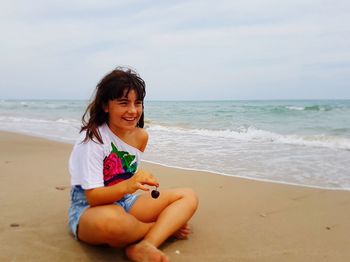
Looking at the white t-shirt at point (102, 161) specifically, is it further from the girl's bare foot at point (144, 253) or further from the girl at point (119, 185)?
the girl's bare foot at point (144, 253)

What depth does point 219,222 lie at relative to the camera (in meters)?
2.96

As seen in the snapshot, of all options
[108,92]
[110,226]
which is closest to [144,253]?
[110,226]

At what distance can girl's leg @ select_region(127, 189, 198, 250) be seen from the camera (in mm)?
2430

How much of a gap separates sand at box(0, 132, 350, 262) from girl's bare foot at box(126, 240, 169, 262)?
112 mm

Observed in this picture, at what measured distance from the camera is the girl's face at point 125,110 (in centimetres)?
241

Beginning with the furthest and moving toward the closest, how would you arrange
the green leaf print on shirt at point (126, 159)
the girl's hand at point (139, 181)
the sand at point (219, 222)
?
the green leaf print on shirt at point (126, 159) < the sand at point (219, 222) < the girl's hand at point (139, 181)

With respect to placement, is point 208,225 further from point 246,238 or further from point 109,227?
point 109,227

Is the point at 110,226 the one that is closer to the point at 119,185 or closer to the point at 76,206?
the point at 119,185

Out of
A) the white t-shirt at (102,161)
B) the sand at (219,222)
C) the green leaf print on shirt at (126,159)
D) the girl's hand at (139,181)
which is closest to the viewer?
the girl's hand at (139,181)

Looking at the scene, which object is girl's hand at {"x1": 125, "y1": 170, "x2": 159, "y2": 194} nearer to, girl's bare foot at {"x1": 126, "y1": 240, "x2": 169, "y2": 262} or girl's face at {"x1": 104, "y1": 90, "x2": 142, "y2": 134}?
girl's bare foot at {"x1": 126, "y1": 240, "x2": 169, "y2": 262}

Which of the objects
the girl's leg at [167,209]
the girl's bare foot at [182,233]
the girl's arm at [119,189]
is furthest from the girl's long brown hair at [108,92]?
the girl's bare foot at [182,233]

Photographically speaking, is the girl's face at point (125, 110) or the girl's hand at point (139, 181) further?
the girl's face at point (125, 110)

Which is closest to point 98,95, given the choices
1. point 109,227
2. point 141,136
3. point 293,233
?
point 141,136

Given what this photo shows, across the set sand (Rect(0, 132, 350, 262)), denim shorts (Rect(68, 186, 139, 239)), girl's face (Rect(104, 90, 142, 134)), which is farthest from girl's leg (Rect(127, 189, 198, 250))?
girl's face (Rect(104, 90, 142, 134))
